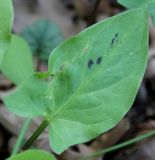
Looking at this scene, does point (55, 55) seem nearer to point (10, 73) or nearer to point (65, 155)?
point (10, 73)

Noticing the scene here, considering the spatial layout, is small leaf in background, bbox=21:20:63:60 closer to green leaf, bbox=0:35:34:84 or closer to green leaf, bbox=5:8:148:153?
green leaf, bbox=0:35:34:84

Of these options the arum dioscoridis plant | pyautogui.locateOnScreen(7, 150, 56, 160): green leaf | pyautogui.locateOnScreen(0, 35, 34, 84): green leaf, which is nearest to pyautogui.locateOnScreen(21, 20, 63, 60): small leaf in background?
pyautogui.locateOnScreen(0, 35, 34, 84): green leaf

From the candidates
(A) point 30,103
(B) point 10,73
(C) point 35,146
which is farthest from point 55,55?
(C) point 35,146

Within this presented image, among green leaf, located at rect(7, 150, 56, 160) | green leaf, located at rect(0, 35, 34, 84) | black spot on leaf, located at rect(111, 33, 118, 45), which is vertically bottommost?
→ green leaf, located at rect(0, 35, 34, 84)

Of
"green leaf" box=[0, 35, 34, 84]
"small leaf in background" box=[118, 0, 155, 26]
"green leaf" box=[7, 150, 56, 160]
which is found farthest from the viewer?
"green leaf" box=[0, 35, 34, 84]

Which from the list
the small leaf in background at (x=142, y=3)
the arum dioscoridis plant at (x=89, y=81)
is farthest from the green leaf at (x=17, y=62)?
the small leaf in background at (x=142, y=3)

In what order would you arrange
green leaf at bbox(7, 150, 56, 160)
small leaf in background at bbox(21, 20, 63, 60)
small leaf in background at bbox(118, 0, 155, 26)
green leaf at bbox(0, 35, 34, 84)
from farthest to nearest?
1. small leaf in background at bbox(21, 20, 63, 60)
2. green leaf at bbox(0, 35, 34, 84)
3. small leaf in background at bbox(118, 0, 155, 26)
4. green leaf at bbox(7, 150, 56, 160)

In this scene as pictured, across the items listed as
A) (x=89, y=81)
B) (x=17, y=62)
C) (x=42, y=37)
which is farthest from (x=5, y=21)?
(x=42, y=37)
